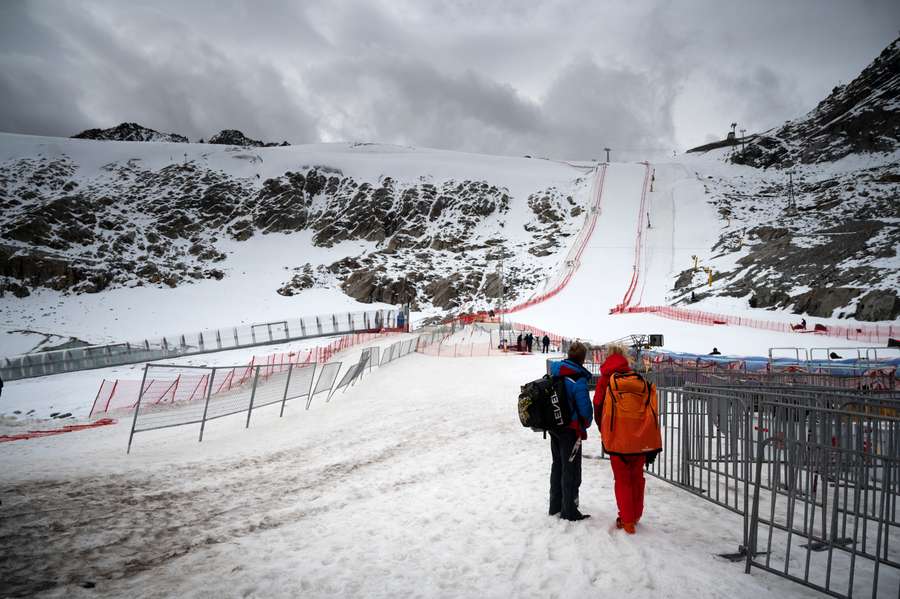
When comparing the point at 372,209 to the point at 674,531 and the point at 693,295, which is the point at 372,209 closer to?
the point at 693,295

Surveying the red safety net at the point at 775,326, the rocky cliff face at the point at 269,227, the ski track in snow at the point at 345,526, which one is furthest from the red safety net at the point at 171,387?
the rocky cliff face at the point at 269,227

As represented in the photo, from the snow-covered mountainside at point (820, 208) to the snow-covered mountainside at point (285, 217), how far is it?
21.7 meters

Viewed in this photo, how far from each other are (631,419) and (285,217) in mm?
83881

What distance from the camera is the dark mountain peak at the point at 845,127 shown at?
76.0 meters

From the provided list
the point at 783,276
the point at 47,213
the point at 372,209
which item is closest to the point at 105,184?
the point at 47,213

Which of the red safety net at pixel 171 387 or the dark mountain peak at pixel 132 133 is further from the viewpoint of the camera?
the dark mountain peak at pixel 132 133

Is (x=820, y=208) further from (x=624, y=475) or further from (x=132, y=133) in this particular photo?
(x=132, y=133)

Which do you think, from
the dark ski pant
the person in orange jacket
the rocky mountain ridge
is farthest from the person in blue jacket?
the rocky mountain ridge

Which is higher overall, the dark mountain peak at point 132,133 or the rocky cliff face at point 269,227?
the dark mountain peak at point 132,133

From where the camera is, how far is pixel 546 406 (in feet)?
17.4

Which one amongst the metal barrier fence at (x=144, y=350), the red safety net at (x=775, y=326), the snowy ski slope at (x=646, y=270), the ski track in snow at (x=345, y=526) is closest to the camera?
the ski track in snow at (x=345, y=526)

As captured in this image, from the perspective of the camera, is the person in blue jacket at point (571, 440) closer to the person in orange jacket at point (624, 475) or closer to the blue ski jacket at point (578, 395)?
the blue ski jacket at point (578, 395)

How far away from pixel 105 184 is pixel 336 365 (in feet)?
279

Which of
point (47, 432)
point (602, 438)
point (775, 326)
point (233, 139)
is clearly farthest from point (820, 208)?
point (233, 139)
